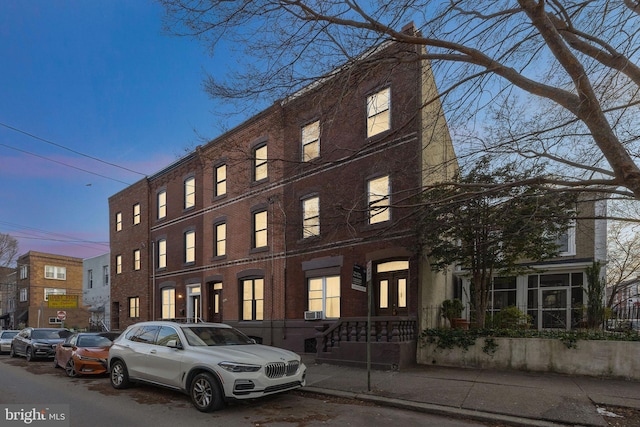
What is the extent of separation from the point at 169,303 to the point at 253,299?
794 centimetres

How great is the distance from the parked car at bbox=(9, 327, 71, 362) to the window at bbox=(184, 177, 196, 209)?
8.24 meters

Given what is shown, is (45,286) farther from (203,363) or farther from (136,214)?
(203,363)

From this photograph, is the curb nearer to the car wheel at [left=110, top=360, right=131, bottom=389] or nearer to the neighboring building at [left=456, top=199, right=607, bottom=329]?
the car wheel at [left=110, top=360, right=131, bottom=389]

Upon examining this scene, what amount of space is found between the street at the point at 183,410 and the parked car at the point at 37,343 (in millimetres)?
6199

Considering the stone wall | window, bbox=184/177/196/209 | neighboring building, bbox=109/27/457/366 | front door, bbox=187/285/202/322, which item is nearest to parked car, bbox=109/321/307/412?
neighboring building, bbox=109/27/457/366

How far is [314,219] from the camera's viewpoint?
53.6ft

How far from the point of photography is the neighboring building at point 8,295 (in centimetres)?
5268

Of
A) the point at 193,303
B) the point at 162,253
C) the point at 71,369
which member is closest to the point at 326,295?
the point at 71,369

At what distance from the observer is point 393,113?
13758mm

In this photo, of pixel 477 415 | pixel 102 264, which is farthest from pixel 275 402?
pixel 102 264

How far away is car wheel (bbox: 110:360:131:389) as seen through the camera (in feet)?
30.6

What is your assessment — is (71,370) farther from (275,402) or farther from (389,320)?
(389,320)

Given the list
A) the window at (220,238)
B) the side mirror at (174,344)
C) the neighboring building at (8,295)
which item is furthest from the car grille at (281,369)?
the neighboring building at (8,295)

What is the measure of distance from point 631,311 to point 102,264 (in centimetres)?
3411
